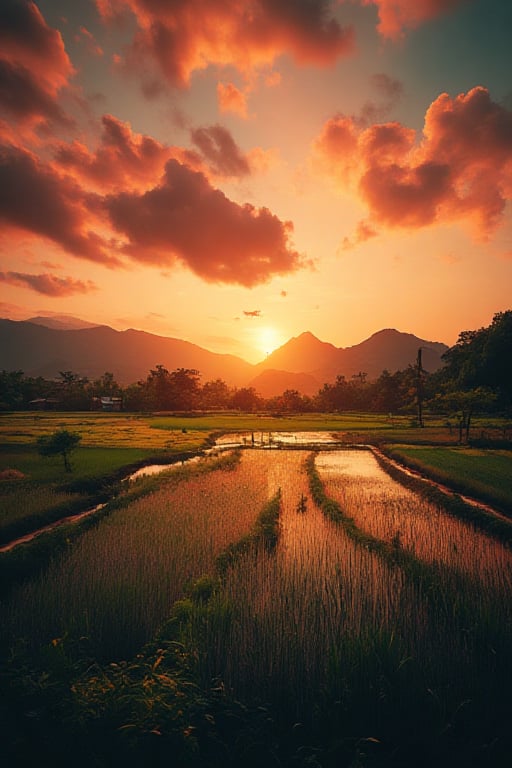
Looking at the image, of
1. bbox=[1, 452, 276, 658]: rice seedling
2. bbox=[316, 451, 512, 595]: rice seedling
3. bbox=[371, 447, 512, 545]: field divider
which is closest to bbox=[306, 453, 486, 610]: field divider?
bbox=[316, 451, 512, 595]: rice seedling

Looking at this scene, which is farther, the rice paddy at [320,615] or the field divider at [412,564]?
the field divider at [412,564]

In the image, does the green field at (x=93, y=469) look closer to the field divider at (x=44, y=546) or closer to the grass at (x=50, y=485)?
→ the grass at (x=50, y=485)

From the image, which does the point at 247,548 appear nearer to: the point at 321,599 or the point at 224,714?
the point at 321,599

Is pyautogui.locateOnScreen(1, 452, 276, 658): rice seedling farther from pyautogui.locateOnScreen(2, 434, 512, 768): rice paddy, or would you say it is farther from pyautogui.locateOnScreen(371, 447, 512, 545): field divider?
pyautogui.locateOnScreen(371, 447, 512, 545): field divider

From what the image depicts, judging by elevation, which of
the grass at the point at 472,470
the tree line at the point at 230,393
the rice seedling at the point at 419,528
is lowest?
the rice seedling at the point at 419,528

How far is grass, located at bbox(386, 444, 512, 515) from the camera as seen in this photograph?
1401 cm

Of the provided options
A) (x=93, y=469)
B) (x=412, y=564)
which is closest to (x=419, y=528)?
(x=412, y=564)

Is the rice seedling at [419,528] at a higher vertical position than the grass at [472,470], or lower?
lower

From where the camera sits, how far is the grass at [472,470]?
14.0m

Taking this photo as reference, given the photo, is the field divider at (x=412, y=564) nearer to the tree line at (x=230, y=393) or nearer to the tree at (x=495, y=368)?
the tree at (x=495, y=368)

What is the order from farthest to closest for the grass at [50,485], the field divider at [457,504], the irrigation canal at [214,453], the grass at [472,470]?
the grass at [472,470] < the grass at [50,485] < the irrigation canal at [214,453] < the field divider at [457,504]

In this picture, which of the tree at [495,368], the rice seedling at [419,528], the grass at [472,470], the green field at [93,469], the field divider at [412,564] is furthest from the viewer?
the tree at [495,368]

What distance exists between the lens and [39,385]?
277ft

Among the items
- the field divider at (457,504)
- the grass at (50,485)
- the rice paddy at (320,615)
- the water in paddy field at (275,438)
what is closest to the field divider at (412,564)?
the rice paddy at (320,615)
